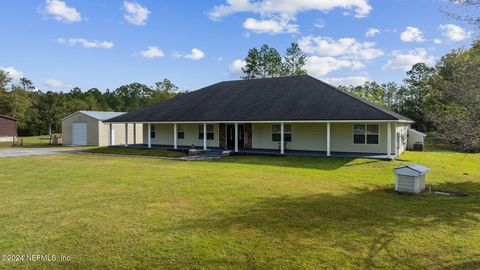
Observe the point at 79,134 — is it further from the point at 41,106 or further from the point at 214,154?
the point at 41,106

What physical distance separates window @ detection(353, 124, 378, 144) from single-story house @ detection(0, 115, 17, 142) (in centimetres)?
4108

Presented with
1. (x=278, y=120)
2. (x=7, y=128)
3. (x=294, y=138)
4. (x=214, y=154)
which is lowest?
(x=214, y=154)

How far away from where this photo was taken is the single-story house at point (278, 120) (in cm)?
1859

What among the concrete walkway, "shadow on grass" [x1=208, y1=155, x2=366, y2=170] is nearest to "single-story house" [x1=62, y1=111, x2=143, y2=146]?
the concrete walkway

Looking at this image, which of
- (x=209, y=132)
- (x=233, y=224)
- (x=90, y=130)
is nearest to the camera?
(x=233, y=224)

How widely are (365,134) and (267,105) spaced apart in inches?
245

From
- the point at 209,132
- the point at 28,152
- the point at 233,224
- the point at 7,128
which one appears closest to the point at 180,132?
the point at 209,132

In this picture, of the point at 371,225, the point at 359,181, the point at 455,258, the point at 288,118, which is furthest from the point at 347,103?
the point at 455,258

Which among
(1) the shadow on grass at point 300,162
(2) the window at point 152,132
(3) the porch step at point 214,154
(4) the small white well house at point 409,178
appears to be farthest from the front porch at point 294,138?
(4) the small white well house at point 409,178

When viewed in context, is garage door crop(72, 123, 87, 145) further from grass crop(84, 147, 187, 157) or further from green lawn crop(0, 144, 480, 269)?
green lawn crop(0, 144, 480, 269)

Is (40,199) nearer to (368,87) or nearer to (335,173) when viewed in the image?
(335,173)

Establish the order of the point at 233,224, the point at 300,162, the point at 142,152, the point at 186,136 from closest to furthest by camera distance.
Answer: the point at 233,224 → the point at 300,162 → the point at 142,152 → the point at 186,136

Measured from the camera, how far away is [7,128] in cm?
4309

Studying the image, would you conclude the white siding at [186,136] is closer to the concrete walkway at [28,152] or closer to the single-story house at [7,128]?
the concrete walkway at [28,152]
